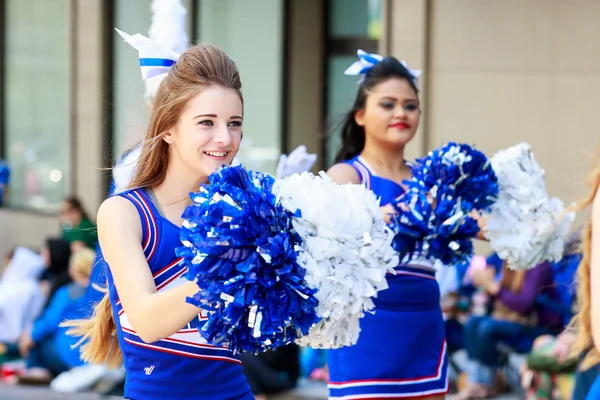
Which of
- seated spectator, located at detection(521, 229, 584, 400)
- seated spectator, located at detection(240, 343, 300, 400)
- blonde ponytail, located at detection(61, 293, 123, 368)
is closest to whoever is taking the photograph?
blonde ponytail, located at detection(61, 293, 123, 368)

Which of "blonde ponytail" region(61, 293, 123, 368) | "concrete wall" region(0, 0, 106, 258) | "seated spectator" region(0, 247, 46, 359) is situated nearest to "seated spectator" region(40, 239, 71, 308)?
"seated spectator" region(0, 247, 46, 359)

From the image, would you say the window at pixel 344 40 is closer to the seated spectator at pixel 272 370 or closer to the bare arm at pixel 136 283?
the seated spectator at pixel 272 370

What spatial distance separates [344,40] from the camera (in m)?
10.8

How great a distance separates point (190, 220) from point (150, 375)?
631 mm

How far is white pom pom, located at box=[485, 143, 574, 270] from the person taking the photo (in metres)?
3.85

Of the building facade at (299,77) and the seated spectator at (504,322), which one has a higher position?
the building facade at (299,77)

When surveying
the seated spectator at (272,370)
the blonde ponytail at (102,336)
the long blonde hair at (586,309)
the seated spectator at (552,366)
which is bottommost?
the seated spectator at (272,370)

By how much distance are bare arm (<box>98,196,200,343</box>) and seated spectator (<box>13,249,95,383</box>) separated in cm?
483

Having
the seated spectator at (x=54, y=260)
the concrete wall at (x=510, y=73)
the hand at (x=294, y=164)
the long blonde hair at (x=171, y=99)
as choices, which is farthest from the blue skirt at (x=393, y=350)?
the seated spectator at (x=54, y=260)

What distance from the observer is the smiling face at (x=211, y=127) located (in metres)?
2.65

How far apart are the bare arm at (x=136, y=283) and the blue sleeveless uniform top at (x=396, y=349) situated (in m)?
1.54

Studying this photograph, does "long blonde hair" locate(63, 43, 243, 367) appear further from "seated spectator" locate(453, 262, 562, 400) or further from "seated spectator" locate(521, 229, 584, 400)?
"seated spectator" locate(453, 262, 562, 400)

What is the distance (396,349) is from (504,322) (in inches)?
87.4

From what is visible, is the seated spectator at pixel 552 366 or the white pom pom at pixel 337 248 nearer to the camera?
the white pom pom at pixel 337 248
